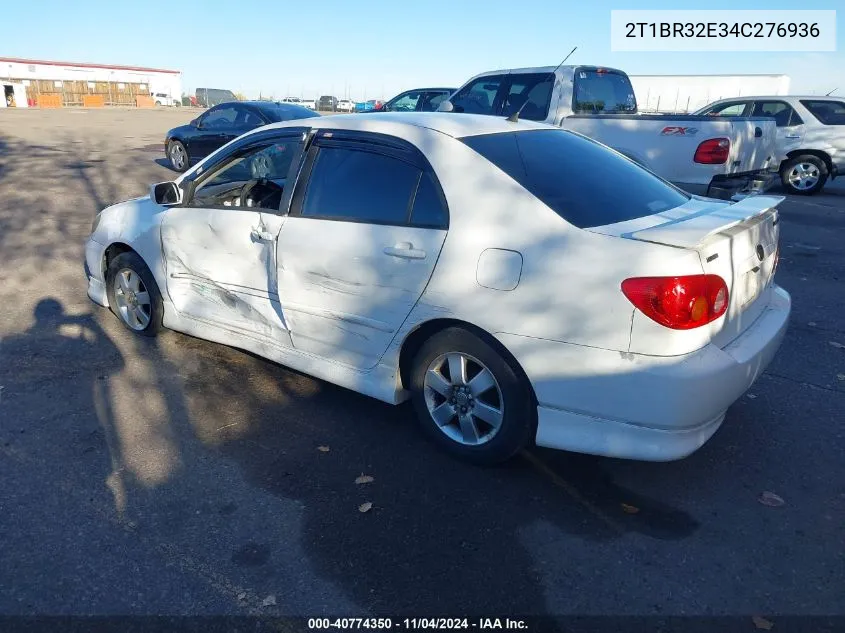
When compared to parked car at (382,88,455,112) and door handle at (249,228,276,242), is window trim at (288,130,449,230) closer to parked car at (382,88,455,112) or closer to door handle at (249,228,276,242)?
door handle at (249,228,276,242)

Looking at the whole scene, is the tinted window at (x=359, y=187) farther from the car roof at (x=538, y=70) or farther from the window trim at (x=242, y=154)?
the car roof at (x=538, y=70)

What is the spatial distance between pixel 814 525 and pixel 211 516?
8.71 feet

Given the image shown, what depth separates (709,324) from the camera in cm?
290

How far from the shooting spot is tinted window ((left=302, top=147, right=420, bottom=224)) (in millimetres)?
3539

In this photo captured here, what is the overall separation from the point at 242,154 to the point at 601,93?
289 inches

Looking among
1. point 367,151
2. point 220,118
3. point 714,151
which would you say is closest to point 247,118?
point 220,118

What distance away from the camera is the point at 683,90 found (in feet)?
118

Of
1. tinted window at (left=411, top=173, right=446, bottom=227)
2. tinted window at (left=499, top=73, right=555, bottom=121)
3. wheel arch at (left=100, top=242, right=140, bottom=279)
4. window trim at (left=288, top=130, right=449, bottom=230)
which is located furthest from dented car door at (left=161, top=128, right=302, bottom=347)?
tinted window at (left=499, top=73, right=555, bottom=121)

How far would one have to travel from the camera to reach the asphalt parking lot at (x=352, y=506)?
261cm

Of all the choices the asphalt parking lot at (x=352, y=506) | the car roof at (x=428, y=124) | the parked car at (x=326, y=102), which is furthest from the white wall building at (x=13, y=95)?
the car roof at (x=428, y=124)

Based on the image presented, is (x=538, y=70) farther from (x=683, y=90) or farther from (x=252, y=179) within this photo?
(x=683, y=90)

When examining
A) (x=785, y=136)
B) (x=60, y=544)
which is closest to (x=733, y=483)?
(x=60, y=544)

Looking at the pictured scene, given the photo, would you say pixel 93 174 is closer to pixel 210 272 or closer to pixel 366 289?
pixel 210 272

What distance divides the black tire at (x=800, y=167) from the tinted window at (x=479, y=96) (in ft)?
20.8
